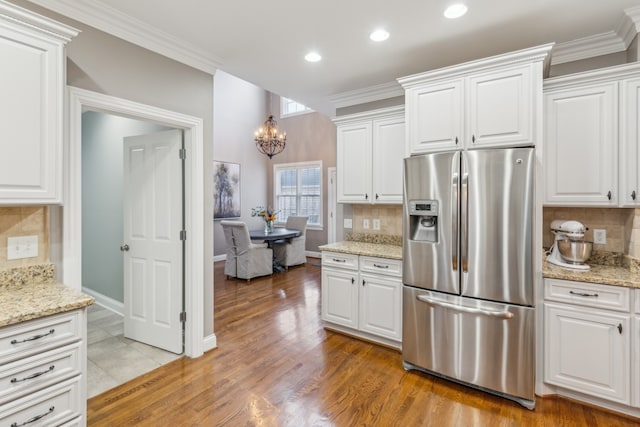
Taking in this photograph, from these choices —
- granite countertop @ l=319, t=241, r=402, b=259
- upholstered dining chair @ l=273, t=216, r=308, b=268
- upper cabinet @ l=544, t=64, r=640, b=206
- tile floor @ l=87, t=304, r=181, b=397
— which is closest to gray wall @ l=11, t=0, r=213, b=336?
tile floor @ l=87, t=304, r=181, b=397

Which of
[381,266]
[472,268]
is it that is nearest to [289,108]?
[381,266]

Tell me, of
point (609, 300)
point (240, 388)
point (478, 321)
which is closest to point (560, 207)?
point (609, 300)

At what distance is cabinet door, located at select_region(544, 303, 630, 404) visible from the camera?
2094 millimetres

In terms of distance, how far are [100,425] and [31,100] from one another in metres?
1.98

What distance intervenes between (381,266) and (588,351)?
1595mm

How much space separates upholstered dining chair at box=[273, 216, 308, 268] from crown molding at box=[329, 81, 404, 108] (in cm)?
338

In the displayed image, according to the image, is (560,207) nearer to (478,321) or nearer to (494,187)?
(494,187)

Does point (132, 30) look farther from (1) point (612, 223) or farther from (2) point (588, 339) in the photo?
(1) point (612, 223)

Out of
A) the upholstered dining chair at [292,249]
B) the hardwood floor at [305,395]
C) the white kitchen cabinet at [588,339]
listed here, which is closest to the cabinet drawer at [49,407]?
the hardwood floor at [305,395]

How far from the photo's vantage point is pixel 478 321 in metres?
2.37

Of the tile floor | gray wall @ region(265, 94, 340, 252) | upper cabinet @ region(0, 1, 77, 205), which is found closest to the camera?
upper cabinet @ region(0, 1, 77, 205)

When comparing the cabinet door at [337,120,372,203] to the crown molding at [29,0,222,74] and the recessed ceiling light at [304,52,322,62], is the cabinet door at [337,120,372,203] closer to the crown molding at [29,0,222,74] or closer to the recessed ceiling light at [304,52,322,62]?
the recessed ceiling light at [304,52,322,62]

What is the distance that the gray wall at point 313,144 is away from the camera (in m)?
7.82

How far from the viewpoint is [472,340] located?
2396mm
